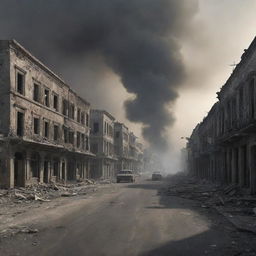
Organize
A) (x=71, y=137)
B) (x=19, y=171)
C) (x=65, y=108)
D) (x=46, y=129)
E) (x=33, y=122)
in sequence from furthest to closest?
(x=71, y=137) < (x=65, y=108) < (x=46, y=129) < (x=33, y=122) < (x=19, y=171)

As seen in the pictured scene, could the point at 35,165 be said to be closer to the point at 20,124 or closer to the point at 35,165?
the point at 35,165

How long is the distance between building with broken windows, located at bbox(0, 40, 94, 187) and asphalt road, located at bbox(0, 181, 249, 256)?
13081mm

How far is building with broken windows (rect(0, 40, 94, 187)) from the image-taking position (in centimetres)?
2397

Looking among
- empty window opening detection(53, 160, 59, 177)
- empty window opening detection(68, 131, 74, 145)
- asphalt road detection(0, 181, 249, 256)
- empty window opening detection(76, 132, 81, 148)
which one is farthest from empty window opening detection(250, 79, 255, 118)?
empty window opening detection(76, 132, 81, 148)

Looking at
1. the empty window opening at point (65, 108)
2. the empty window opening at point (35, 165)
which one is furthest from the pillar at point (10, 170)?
the empty window opening at point (65, 108)

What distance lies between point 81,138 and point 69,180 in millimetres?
6981

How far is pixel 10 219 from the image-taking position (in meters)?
12.1

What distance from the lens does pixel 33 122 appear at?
1113 inches

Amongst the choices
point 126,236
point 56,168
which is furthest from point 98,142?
point 126,236

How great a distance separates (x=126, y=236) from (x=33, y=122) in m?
21.1

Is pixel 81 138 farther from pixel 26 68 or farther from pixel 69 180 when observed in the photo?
pixel 26 68

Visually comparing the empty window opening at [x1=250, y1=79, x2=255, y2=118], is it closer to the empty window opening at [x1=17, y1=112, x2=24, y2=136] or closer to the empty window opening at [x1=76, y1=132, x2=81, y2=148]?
the empty window opening at [x1=17, y1=112, x2=24, y2=136]

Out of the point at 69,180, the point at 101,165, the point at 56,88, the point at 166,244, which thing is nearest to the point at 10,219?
the point at 166,244

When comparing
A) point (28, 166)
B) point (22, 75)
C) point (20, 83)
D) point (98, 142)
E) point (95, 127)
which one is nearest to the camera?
point (22, 75)
